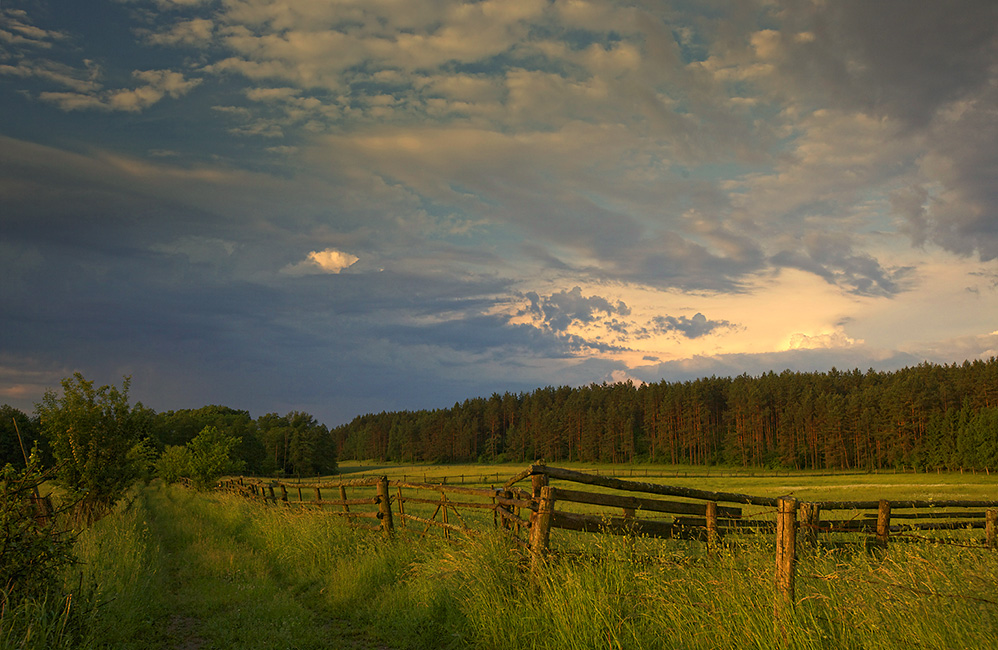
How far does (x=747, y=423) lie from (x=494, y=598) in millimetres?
108488

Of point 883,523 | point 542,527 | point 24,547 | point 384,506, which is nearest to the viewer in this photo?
point 24,547

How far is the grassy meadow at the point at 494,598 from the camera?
4527 millimetres

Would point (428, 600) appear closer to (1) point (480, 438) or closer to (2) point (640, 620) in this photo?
(2) point (640, 620)

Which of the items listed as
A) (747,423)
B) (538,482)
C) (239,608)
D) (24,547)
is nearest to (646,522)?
(538,482)

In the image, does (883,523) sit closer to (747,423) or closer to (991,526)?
(991,526)

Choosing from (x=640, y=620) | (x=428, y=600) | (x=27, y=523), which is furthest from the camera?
(x=428, y=600)

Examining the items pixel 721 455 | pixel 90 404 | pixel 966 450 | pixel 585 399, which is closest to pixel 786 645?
pixel 90 404

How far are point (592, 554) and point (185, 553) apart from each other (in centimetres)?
1112

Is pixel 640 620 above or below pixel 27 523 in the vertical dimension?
below

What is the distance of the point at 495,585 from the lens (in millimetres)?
6902

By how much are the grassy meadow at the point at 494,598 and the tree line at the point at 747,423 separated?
310 ft

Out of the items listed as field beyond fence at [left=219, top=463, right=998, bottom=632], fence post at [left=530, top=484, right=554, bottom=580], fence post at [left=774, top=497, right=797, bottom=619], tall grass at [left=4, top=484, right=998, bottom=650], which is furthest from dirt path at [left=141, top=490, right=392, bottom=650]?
fence post at [left=774, top=497, right=797, bottom=619]

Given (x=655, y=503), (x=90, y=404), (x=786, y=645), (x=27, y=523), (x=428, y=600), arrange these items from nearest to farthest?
1. (x=786, y=645)
2. (x=27, y=523)
3. (x=428, y=600)
4. (x=655, y=503)
5. (x=90, y=404)

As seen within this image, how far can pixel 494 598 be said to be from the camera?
6707 millimetres
